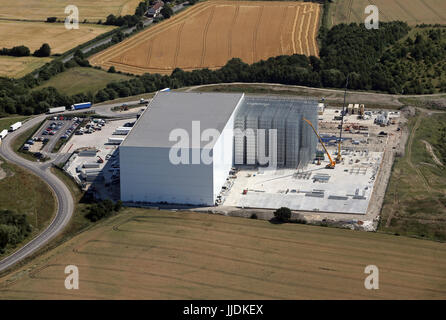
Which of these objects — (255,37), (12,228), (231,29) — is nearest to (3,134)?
(12,228)

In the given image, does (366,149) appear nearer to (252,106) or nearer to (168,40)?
(252,106)

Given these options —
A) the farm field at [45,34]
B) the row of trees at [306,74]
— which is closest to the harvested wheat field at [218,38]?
the row of trees at [306,74]

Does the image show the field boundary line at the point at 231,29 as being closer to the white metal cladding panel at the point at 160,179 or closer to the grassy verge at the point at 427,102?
the grassy verge at the point at 427,102

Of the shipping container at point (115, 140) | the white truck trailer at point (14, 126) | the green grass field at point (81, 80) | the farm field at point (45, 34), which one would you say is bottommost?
the shipping container at point (115, 140)

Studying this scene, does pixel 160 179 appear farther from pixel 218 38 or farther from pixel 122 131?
pixel 218 38

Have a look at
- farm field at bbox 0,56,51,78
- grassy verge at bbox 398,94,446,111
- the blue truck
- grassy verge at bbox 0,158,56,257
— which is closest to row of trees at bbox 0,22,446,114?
the blue truck
